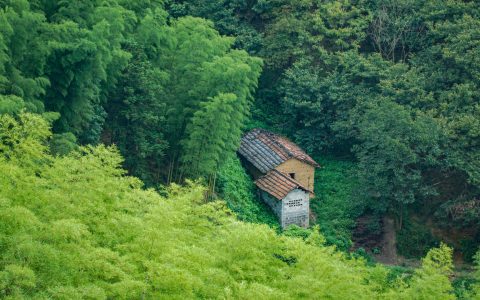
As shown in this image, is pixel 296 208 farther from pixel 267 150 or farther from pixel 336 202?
pixel 267 150

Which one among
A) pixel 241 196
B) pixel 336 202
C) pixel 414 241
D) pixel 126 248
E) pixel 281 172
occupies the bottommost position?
pixel 126 248

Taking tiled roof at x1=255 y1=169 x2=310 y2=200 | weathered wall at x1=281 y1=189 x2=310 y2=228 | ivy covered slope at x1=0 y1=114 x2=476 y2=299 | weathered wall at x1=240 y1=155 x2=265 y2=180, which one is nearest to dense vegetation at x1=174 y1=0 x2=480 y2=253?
weathered wall at x1=281 y1=189 x2=310 y2=228

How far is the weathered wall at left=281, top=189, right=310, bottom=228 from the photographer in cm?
2584

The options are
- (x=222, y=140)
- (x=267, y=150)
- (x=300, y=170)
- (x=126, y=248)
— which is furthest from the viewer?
(x=267, y=150)

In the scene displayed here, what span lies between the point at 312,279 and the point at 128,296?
12.7 ft

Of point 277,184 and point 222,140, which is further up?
point 222,140

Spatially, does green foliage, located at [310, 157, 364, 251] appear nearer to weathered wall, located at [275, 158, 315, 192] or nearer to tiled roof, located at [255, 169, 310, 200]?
weathered wall, located at [275, 158, 315, 192]

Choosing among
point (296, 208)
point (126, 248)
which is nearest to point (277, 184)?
point (296, 208)

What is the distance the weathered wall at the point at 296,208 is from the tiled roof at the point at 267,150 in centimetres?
157

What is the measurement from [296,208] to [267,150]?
287cm

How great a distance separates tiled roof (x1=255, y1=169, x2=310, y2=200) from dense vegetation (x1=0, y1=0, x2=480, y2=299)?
0.78m

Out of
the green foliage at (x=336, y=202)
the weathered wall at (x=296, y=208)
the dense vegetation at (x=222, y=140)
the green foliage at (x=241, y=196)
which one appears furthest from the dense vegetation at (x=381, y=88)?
the green foliage at (x=241, y=196)

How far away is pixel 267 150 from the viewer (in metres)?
27.6

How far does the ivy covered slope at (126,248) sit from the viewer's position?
12.3m
